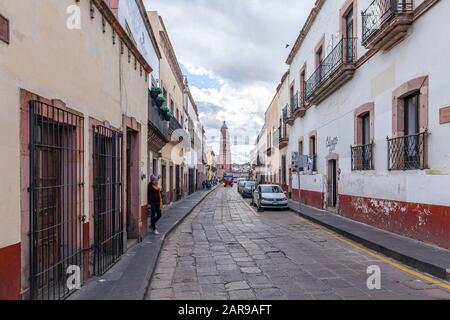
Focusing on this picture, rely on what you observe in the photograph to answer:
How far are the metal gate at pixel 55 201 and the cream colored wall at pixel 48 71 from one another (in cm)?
28

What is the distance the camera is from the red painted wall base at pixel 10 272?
3.93 metres

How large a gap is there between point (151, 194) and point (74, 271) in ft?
19.3

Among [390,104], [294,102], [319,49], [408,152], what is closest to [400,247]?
[408,152]

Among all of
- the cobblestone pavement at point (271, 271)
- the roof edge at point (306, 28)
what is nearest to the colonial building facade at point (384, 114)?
the roof edge at point (306, 28)

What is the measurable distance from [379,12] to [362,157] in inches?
177

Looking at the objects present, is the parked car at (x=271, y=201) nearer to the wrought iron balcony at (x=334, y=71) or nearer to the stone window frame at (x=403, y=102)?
the wrought iron balcony at (x=334, y=71)

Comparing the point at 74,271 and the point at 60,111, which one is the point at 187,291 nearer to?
the point at 74,271

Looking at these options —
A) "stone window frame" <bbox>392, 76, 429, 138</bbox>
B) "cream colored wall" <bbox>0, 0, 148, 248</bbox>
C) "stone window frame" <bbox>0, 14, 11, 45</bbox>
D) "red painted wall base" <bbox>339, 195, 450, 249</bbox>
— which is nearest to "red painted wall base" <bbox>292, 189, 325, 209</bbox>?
"red painted wall base" <bbox>339, 195, 450, 249</bbox>

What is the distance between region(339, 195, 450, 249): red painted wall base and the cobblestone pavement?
152 cm

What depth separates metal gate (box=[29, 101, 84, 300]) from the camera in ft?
15.5

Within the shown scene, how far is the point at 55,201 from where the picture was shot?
18.4ft

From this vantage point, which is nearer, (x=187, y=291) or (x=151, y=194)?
(x=187, y=291)
